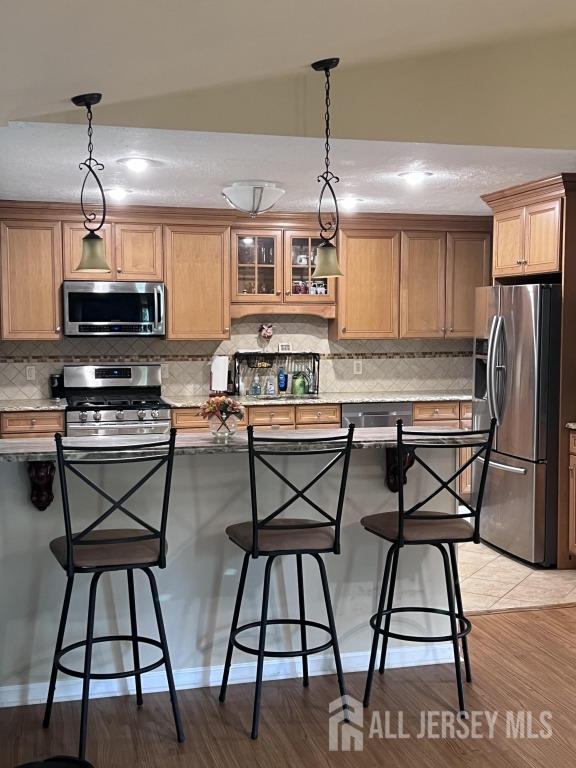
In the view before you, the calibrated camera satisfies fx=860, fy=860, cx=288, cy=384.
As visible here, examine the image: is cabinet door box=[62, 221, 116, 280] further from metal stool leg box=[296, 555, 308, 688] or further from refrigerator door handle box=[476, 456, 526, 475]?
metal stool leg box=[296, 555, 308, 688]

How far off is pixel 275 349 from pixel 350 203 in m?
1.45

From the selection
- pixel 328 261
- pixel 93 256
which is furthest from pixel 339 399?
pixel 93 256

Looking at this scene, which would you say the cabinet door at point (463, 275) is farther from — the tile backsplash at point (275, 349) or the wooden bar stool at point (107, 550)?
the wooden bar stool at point (107, 550)

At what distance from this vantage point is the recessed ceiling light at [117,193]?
547 centimetres

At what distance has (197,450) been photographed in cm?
336

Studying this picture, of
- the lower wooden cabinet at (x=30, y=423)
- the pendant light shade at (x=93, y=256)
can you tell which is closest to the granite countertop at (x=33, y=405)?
the lower wooden cabinet at (x=30, y=423)

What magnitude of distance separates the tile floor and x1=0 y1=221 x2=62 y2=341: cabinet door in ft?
11.0

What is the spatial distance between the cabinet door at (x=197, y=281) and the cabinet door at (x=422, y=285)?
4.71 feet

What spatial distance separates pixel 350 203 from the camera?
6.15 meters

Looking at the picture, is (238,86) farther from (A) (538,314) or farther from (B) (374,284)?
(B) (374,284)

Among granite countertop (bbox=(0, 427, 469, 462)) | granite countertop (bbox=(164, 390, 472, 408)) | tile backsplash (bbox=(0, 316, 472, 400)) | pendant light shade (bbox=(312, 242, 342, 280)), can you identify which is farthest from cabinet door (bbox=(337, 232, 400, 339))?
granite countertop (bbox=(0, 427, 469, 462))

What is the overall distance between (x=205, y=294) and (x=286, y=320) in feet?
2.84

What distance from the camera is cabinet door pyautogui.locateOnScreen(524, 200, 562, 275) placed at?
5.13m

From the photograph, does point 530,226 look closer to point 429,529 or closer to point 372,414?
point 372,414
